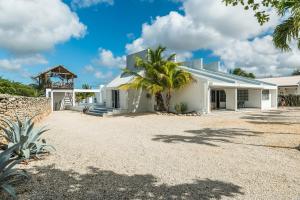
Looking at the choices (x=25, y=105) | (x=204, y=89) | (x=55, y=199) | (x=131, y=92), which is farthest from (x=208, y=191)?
(x=131, y=92)

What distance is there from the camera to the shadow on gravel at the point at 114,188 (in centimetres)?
427

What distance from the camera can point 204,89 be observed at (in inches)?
747

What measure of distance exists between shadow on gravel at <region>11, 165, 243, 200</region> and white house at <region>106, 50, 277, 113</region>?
14726 mm

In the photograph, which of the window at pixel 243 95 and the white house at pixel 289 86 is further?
the white house at pixel 289 86

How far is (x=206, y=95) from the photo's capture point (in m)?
19.0

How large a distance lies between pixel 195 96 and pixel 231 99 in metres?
4.50

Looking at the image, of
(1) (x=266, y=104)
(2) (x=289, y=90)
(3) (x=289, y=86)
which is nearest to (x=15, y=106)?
(1) (x=266, y=104)

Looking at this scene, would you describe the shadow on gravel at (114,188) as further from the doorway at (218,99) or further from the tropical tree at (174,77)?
the doorway at (218,99)

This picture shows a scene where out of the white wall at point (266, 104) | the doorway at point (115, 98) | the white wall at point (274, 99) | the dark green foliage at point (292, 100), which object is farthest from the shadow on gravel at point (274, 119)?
the dark green foliage at point (292, 100)

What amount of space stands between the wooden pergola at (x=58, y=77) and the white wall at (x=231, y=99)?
20.0 metres

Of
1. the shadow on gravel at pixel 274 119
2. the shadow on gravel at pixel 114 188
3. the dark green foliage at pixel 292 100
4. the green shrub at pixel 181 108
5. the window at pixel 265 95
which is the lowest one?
the shadow on gravel at pixel 114 188

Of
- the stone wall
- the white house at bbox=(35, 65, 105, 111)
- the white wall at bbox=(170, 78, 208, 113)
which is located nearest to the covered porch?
the white wall at bbox=(170, 78, 208, 113)

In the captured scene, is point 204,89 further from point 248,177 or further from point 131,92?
point 248,177

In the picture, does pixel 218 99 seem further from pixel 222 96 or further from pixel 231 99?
pixel 231 99
